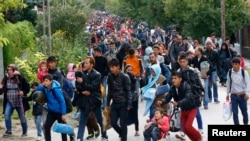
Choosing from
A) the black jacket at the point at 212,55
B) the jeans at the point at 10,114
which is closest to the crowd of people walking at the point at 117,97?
the jeans at the point at 10,114

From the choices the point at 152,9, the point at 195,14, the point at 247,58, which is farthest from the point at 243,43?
the point at 195,14

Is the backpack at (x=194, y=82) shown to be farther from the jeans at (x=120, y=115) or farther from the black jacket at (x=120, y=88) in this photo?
the jeans at (x=120, y=115)

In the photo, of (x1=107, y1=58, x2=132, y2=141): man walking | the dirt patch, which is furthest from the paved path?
(x1=107, y1=58, x2=132, y2=141): man walking

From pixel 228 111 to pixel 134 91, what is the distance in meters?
1.88

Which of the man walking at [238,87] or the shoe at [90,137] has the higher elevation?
the man walking at [238,87]

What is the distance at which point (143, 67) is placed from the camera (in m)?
18.0

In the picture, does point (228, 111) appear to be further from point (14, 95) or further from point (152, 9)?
point (152, 9)

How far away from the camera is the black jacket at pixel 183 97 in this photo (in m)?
11.8

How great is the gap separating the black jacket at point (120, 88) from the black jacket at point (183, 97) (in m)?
0.69

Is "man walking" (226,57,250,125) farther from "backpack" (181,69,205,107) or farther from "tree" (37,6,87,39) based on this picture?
"tree" (37,6,87,39)

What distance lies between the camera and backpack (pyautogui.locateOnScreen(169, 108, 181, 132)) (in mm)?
12469

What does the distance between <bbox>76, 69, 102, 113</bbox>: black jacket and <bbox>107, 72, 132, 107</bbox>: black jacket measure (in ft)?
1.17

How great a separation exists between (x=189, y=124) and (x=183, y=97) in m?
0.49

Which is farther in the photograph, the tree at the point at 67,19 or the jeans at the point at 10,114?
the tree at the point at 67,19
